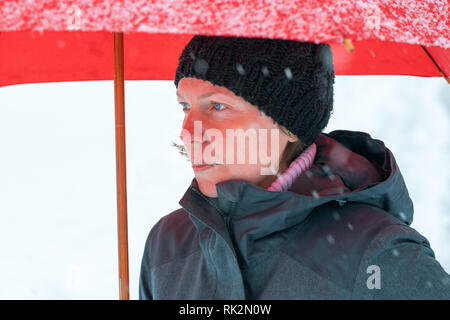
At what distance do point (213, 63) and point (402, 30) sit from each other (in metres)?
0.63

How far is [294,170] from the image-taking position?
1692 mm

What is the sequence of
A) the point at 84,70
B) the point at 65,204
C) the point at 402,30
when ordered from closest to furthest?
the point at 402,30
the point at 84,70
the point at 65,204

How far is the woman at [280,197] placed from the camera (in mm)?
1444

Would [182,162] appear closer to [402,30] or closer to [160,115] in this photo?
[160,115]

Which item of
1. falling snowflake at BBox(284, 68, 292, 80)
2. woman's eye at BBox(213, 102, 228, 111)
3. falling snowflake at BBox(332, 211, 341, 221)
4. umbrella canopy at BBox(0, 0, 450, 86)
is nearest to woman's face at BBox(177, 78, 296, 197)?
woman's eye at BBox(213, 102, 228, 111)

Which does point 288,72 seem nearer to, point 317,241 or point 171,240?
point 317,241

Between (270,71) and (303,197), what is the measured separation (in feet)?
1.24

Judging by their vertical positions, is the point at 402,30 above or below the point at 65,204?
above

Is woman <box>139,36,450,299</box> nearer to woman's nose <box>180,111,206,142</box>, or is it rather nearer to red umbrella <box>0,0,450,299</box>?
woman's nose <box>180,111,206,142</box>

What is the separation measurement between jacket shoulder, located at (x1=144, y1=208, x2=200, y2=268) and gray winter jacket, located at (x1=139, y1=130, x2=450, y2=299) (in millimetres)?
71

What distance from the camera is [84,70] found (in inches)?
86.7

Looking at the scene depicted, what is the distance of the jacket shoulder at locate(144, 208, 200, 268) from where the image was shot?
5.95 feet

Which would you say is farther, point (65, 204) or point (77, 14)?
point (65, 204)
